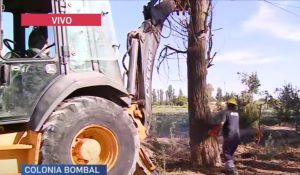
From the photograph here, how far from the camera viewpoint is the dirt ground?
32.7 feet

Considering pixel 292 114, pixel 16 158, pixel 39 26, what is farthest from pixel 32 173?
pixel 292 114

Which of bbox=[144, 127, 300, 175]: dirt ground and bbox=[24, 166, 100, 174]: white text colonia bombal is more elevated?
bbox=[24, 166, 100, 174]: white text colonia bombal

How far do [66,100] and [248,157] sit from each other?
732cm

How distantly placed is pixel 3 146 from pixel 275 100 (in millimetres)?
17899

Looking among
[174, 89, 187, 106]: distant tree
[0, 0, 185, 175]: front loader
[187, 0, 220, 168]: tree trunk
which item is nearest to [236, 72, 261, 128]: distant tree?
[187, 0, 220, 168]: tree trunk

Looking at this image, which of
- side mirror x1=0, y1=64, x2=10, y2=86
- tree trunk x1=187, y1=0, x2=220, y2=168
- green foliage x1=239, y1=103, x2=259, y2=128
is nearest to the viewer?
side mirror x1=0, y1=64, x2=10, y2=86

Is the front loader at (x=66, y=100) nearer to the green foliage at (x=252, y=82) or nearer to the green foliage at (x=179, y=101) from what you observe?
the green foliage at (x=252, y=82)

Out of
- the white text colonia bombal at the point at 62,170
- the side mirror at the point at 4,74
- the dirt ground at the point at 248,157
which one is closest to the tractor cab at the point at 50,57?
the side mirror at the point at 4,74

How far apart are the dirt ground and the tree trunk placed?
1.08 feet

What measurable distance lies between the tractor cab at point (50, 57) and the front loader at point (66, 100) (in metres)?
0.01

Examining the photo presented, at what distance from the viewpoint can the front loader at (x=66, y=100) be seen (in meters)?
5.47

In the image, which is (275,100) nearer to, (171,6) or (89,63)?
(171,6)

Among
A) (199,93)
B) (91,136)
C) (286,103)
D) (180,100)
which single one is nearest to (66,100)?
(91,136)

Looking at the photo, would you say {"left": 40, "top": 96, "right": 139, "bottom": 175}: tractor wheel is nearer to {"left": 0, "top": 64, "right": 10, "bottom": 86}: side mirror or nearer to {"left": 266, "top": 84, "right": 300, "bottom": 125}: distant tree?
{"left": 0, "top": 64, "right": 10, "bottom": 86}: side mirror
